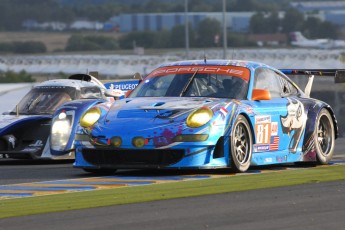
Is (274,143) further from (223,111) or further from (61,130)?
(61,130)

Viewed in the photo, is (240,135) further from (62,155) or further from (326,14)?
(326,14)

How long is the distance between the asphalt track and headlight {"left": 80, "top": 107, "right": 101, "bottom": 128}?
8.07 ft

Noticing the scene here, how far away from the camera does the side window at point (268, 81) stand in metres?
14.2

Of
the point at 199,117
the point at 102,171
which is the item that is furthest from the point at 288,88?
the point at 102,171

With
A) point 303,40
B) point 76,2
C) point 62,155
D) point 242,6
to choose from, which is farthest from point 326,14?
point 62,155

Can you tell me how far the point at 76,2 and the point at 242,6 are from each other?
37.4m

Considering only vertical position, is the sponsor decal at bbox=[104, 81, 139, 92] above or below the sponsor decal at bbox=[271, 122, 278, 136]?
below

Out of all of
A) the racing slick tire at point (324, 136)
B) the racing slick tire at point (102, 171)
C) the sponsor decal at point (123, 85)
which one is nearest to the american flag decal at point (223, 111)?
the racing slick tire at point (102, 171)

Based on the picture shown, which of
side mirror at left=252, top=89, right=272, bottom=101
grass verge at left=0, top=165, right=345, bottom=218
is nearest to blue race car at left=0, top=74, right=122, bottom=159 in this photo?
side mirror at left=252, top=89, right=272, bottom=101

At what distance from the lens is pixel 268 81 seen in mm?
14359

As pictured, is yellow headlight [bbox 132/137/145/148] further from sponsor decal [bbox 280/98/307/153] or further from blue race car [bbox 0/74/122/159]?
blue race car [bbox 0/74/122/159]

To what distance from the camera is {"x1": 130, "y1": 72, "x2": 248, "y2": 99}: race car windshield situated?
13.8 meters

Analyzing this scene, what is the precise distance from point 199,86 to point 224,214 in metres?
4.20

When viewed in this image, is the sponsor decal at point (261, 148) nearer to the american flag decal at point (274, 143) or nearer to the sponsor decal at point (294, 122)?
the american flag decal at point (274, 143)
